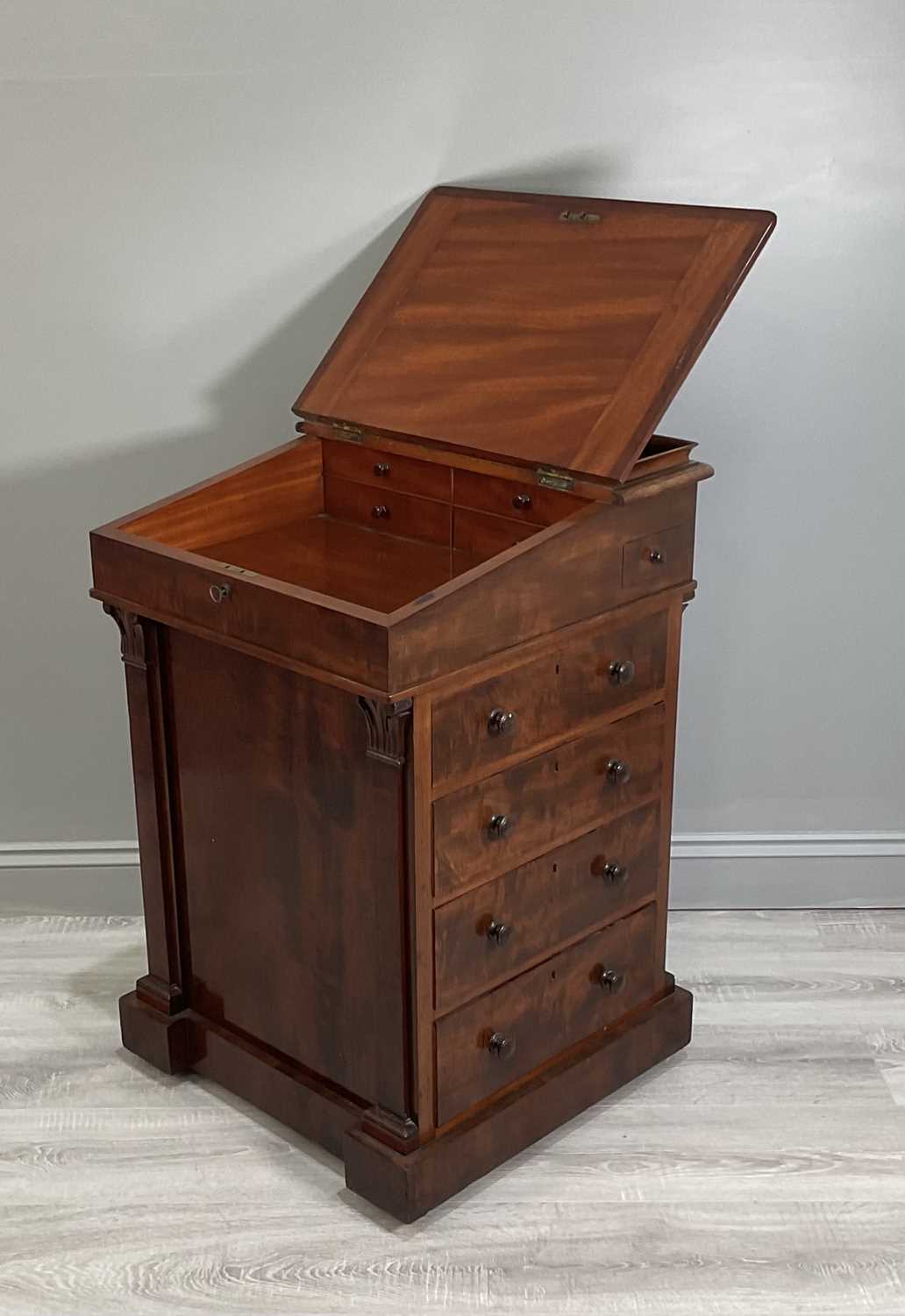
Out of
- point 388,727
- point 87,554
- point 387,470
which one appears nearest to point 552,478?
point 387,470

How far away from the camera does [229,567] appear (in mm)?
2248

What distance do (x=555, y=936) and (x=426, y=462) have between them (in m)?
0.77

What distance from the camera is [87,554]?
118 inches

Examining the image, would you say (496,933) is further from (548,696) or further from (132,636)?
(132,636)

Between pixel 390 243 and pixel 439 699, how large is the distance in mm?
1024

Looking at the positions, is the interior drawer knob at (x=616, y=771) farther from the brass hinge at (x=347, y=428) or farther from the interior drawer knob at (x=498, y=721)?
the brass hinge at (x=347, y=428)

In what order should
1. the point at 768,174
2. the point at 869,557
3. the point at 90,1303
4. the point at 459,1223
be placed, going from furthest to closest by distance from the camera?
the point at 869,557, the point at 768,174, the point at 459,1223, the point at 90,1303

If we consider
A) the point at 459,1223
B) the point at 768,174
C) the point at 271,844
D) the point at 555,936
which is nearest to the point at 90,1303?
the point at 459,1223

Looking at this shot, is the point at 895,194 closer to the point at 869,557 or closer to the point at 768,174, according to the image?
the point at 768,174

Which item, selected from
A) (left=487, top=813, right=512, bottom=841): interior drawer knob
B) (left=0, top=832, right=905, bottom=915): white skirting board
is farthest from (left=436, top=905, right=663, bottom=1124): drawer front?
(left=0, top=832, right=905, bottom=915): white skirting board

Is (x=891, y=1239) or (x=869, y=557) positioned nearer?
(x=891, y=1239)

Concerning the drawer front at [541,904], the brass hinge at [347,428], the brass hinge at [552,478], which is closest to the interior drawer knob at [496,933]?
the drawer front at [541,904]

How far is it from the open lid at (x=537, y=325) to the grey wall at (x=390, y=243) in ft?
0.73

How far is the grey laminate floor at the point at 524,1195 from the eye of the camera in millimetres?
2197
